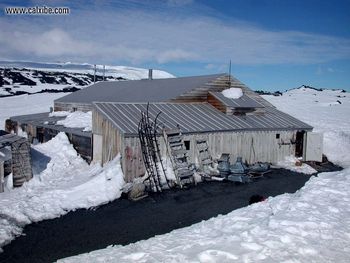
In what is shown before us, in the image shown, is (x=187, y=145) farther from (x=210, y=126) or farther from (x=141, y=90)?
(x=141, y=90)

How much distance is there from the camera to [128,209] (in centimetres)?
1602

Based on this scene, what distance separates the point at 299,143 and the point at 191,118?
8.60m

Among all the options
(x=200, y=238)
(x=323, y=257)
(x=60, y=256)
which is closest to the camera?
(x=323, y=257)

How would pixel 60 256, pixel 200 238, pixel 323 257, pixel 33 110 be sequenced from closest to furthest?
pixel 323 257 → pixel 200 238 → pixel 60 256 → pixel 33 110

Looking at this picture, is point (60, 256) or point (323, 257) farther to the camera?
point (60, 256)

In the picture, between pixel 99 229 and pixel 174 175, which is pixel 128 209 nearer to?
pixel 99 229

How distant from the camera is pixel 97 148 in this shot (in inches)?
888

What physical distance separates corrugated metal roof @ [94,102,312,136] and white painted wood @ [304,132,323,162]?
931 mm

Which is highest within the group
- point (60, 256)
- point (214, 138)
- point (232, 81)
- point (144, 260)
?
point (232, 81)

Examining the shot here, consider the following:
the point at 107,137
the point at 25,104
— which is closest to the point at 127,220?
the point at 107,137

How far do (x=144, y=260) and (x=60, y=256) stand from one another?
12.5 feet

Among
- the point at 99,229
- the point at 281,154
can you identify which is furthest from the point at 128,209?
the point at 281,154

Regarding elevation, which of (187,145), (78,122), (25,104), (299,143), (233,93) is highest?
(233,93)

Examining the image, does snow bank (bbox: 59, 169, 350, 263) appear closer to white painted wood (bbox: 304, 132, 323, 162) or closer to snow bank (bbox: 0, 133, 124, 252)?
snow bank (bbox: 0, 133, 124, 252)
